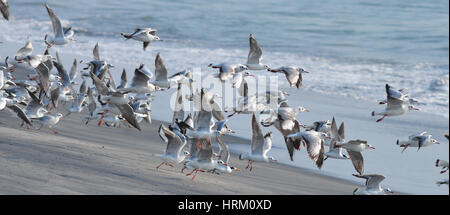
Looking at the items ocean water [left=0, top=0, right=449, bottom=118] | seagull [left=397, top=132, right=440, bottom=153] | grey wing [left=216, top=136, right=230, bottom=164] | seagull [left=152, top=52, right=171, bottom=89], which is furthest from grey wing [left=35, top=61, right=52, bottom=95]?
ocean water [left=0, top=0, right=449, bottom=118]

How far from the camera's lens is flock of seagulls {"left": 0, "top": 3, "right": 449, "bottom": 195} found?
26.0 ft

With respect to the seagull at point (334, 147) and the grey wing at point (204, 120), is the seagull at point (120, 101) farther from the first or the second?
the seagull at point (334, 147)

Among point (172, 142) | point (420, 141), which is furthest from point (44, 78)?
point (420, 141)

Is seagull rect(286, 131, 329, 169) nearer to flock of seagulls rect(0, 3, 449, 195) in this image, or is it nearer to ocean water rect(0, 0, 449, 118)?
flock of seagulls rect(0, 3, 449, 195)

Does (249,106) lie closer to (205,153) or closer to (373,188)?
(205,153)

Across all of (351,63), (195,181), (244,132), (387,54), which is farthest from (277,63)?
(195,181)

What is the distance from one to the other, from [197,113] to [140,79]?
115cm

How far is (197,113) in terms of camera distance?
8.30m

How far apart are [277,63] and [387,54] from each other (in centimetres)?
447

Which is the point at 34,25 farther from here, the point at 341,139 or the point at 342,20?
the point at 341,139

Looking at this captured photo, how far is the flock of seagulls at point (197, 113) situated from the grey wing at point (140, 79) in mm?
13

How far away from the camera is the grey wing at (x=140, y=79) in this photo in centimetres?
896

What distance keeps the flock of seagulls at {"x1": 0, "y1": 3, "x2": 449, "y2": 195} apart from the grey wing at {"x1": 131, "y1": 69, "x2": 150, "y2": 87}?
0.01m

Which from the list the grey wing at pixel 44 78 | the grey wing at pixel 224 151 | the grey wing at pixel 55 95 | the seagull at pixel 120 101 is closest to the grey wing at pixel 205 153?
the grey wing at pixel 224 151
